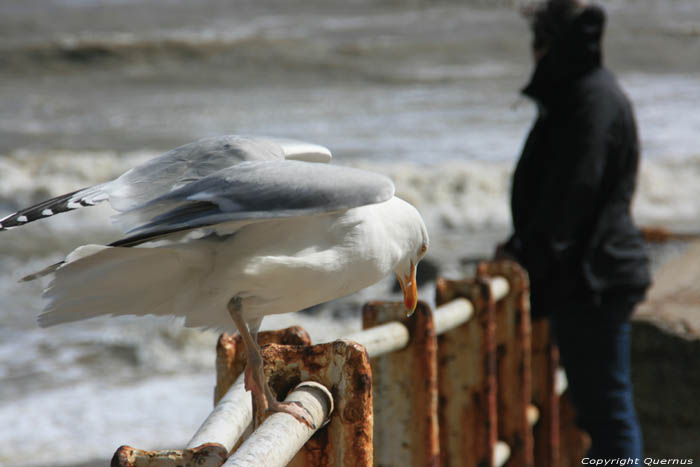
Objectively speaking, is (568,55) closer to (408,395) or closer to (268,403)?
(408,395)

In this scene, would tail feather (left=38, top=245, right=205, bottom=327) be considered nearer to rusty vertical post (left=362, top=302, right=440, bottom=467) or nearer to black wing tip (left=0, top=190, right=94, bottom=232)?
black wing tip (left=0, top=190, right=94, bottom=232)

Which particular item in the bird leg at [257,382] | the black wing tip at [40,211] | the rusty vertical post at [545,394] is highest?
the black wing tip at [40,211]

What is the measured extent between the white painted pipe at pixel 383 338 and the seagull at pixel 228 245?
0.19 metres

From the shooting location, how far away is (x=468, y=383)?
2740 millimetres

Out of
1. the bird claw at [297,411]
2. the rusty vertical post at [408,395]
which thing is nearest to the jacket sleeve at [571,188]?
the rusty vertical post at [408,395]

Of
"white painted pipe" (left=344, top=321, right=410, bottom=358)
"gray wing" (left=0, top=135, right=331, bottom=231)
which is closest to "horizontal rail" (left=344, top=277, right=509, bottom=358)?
"white painted pipe" (left=344, top=321, right=410, bottom=358)

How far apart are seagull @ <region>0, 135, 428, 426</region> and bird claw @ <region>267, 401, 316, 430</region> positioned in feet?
0.76

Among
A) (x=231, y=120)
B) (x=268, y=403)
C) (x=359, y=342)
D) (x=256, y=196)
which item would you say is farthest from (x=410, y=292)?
(x=231, y=120)

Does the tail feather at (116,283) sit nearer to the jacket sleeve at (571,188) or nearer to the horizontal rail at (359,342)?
the horizontal rail at (359,342)

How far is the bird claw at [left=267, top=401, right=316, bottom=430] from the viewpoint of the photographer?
1349 mm

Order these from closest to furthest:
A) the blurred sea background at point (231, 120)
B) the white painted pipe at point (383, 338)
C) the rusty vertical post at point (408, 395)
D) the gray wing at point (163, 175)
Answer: the gray wing at point (163, 175)
the white painted pipe at point (383, 338)
the rusty vertical post at point (408, 395)
the blurred sea background at point (231, 120)

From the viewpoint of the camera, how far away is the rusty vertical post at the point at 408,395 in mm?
2227

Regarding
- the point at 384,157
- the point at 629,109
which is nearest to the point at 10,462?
the point at 629,109

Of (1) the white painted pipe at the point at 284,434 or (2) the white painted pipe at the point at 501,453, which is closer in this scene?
(1) the white painted pipe at the point at 284,434
